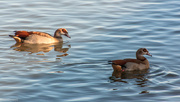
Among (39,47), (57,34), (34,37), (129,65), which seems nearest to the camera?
(129,65)

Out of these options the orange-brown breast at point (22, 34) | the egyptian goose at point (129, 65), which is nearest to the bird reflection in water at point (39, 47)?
the orange-brown breast at point (22, 34)

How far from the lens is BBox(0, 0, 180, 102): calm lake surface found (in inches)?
465

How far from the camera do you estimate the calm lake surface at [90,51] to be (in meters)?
11.8

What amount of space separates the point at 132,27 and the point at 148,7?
5.09 meters

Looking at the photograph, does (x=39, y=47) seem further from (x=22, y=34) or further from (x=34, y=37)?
(x=22, y=34)

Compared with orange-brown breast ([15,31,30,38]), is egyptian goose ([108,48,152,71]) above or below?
below

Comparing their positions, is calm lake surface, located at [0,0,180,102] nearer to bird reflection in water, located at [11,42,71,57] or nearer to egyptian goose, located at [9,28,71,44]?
bird reflection in water, located at [11,42,71,57]

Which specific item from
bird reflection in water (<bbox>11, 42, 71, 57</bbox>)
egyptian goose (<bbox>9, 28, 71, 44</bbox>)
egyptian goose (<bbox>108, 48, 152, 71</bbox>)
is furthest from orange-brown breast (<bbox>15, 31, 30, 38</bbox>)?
egyptian goose (<bbox>108, 48, 152, 71</bbox>)

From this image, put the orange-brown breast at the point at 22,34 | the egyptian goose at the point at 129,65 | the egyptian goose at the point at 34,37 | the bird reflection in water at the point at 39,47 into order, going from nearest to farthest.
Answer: the egyptian goose at the point at 129,65
the bird reflection in water at the point at 39,47
the egyptian goose at the point at 34,37
the orange-brown breast at the point at 22,34

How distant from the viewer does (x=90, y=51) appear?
16438 mm

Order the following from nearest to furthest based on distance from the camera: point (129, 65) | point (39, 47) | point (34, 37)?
point (129, 65), point (39, 47), point (34, 37)

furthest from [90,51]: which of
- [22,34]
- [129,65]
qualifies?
[22,34]

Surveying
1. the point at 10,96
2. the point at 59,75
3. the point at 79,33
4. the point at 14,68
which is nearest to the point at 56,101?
the point at 10,96

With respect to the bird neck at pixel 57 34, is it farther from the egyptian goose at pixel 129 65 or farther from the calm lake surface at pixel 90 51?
the egyptian goose at pixel 129 65
